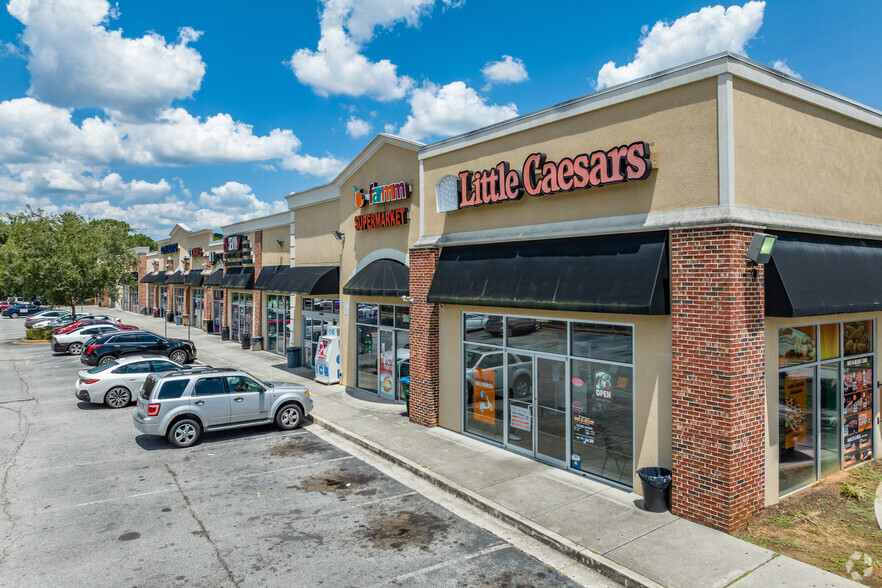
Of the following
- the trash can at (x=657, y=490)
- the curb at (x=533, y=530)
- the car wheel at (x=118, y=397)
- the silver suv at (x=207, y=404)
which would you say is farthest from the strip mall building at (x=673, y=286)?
the car wheel at (x=118, y=397)

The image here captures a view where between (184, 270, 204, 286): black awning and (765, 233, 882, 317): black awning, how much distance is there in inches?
1368

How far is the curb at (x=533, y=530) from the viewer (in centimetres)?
→ 673

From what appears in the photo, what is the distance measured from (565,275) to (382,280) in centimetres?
687

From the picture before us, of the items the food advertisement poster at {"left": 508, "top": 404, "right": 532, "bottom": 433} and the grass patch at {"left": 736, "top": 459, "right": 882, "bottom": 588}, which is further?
the food advertisement poster at {"left": 508, "top": 404, "right": 532, "bottom": 433}

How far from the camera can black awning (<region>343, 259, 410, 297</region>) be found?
14969 mm

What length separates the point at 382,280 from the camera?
15383 millimetres

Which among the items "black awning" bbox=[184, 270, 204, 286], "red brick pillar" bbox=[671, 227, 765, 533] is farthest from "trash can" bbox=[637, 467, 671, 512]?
"black awning" bbox=[184, 270, 204, 286]

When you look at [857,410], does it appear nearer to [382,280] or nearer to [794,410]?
[794,410]

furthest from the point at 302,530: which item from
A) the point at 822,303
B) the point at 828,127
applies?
the point at 828,127

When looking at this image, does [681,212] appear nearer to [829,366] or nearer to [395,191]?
[829,366]

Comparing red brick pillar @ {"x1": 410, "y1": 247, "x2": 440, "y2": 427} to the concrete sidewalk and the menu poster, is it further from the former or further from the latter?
the menu poster

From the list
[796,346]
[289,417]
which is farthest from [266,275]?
[796,346]

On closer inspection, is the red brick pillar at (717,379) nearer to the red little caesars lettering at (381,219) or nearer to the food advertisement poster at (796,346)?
the food advertisement poster at (796,346)

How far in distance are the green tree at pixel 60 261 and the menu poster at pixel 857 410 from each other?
3839 cm
